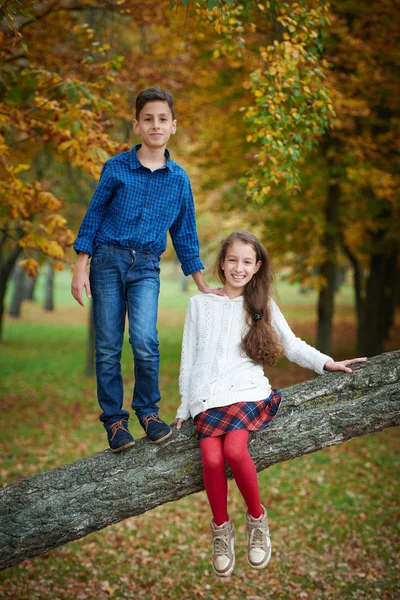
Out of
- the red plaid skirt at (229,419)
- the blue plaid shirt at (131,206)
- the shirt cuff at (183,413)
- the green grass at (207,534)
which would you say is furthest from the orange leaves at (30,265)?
the green grass at (207,534)

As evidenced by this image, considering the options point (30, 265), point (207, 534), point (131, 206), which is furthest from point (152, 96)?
point (207, 534)

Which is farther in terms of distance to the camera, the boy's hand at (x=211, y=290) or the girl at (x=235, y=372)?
the boy's hand at (x=211, y=290)

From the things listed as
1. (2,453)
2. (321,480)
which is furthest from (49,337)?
(321,480)

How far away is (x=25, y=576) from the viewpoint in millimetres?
5426

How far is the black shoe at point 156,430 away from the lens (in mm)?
3367

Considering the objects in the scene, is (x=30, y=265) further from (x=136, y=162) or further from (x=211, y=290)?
(x=211, y=290)

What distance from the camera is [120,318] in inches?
136

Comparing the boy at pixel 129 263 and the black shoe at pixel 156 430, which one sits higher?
the boy at pixel 129 263

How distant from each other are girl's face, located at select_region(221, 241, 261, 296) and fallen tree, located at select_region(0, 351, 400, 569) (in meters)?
0.83

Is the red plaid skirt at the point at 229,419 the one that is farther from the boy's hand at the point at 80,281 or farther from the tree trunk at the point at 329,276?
the tree trunk at the point at 329,276

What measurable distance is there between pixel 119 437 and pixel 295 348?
47.9 inches

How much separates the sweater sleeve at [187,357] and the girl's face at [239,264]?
308mm

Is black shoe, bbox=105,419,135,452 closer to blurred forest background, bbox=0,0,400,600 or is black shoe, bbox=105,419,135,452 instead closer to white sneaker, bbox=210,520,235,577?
white sneaker, bbox=210,520,235,577

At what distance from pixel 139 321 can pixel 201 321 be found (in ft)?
1.32
